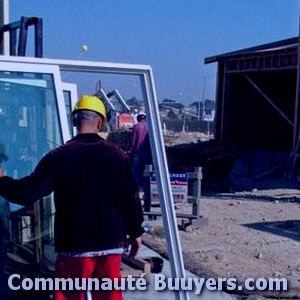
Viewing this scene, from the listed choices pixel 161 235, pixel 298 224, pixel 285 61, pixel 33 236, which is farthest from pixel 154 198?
pixel 285 61

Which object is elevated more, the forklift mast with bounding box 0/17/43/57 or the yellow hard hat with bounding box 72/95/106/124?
the forklift mast with bounding box 0/17/43/57

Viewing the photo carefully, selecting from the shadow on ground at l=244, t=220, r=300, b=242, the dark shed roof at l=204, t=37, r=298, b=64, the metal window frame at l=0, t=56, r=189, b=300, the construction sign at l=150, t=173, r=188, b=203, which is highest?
the dark shed roof at l=204, t=37, r=298, b=64

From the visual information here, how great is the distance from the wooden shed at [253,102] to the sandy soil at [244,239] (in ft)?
31.2

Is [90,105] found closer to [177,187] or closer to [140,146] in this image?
[177,187]

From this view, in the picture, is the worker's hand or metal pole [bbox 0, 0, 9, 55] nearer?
the worker's hand

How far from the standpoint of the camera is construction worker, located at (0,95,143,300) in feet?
14.6

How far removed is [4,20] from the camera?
7453 mm

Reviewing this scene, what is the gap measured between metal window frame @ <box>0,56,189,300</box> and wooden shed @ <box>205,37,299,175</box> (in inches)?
795

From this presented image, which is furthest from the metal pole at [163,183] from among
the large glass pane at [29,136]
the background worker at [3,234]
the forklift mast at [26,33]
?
the forklift mast at [26,33]

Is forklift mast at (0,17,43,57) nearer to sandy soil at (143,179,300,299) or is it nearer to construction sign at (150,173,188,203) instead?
sandy soil at (143,179,300,299)

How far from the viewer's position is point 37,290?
5391mm

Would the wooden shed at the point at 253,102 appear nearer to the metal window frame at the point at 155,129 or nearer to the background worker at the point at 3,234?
the background worker at the point at 3,234

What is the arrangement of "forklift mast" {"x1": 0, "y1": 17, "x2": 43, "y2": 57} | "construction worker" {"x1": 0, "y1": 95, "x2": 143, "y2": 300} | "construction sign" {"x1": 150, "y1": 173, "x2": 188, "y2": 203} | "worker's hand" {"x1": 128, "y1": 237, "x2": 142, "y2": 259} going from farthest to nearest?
1. "construction sign" {"x1": 150, "y1": 173, "x2": 188, "y2": 203}
2. "forklift mast" {"x1": 0, "y1": 17, "x2": 43, "y2": 57}
3. "worker's hand" {"x1": 128, "y1": 237, "x2": 142, "y2": 259}
4. "construction worker" {"x1": 0, "y1": 95, "x2": 143, "y2": 300}

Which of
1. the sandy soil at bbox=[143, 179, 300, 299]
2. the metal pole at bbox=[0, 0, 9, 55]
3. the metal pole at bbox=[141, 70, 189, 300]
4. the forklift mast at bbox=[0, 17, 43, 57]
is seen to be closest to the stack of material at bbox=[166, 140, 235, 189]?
the sandy soil at bbox=[143, 179, 300, 299]
